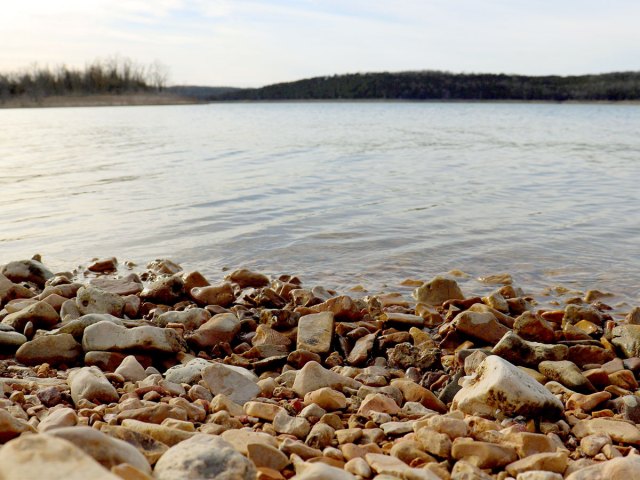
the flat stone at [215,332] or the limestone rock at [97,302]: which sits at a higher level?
the limestone rock at [97,302]

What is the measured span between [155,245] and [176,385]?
4.71m

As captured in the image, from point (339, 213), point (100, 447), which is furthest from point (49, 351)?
point (339, 213)

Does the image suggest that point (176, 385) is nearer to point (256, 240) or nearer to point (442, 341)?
point (442, 341)

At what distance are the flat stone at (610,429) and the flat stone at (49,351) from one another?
9.66 feet

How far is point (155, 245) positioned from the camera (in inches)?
314

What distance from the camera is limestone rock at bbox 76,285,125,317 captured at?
4898 mm

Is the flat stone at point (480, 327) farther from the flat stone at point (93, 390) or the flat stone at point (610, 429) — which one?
the flat stone at point (93, 390)

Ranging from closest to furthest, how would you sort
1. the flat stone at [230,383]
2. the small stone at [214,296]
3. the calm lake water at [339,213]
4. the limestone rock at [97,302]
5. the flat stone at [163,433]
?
the flat stone at [163,433] → the flat stone at [230,383] → the limestone rock at [97,302] → the small stone at [214,296] → the calm lake water at [339,213]

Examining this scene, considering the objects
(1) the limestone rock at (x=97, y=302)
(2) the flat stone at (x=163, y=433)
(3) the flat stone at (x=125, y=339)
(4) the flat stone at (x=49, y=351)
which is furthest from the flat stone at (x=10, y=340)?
(2) the flat stone at (x=163, y=433)

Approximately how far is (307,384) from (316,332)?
944 mm

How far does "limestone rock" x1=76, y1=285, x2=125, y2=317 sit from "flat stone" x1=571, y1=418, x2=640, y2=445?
339 centimetres

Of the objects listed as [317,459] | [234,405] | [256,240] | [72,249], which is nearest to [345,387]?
[234,405]

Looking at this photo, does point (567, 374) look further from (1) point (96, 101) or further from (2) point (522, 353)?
(1) point (96, 101)

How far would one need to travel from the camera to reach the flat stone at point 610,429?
294cm
